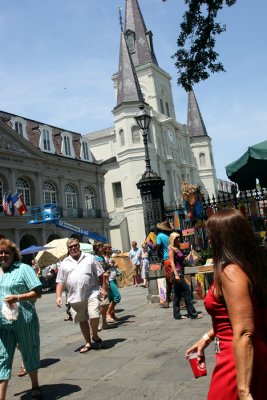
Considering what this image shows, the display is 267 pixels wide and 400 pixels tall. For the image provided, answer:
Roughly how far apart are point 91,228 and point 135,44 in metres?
27.7

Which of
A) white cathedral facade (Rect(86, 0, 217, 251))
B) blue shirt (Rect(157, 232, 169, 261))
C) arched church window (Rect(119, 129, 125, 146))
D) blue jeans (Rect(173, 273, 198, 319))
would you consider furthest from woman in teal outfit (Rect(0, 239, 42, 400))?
arched church window (Rect(119, 129, 125, 146))

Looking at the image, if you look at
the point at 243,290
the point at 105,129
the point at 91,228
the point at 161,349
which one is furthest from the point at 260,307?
the point at 105,129

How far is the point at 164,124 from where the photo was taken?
51375mm

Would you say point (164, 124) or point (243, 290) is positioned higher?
point (164, 124)

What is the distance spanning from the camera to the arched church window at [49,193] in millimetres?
34250

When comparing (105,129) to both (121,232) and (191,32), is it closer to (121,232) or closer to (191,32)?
(121,232)

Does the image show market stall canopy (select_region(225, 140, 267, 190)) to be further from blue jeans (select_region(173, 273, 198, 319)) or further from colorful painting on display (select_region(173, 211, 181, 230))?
colorful painting on display (select_region(173, 211, 181, 230))

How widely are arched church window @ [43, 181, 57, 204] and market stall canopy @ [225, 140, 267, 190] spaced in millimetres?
26671

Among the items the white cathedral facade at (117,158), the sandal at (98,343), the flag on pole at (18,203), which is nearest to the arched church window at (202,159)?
the white cathedral facade at (117,158)

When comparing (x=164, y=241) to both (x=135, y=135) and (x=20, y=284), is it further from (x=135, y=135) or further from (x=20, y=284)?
(x=135, y=135)

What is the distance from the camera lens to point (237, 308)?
201 cm

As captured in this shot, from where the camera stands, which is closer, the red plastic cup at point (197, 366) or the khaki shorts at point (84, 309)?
the red plastic cup at point (197, 366)

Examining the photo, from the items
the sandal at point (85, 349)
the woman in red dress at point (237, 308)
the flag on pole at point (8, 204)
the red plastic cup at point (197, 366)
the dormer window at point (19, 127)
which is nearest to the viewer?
the woman in red dress at point (237, 308)

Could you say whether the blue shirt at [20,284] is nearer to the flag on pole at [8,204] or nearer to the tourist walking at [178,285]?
the tourist walking at [178,285]
